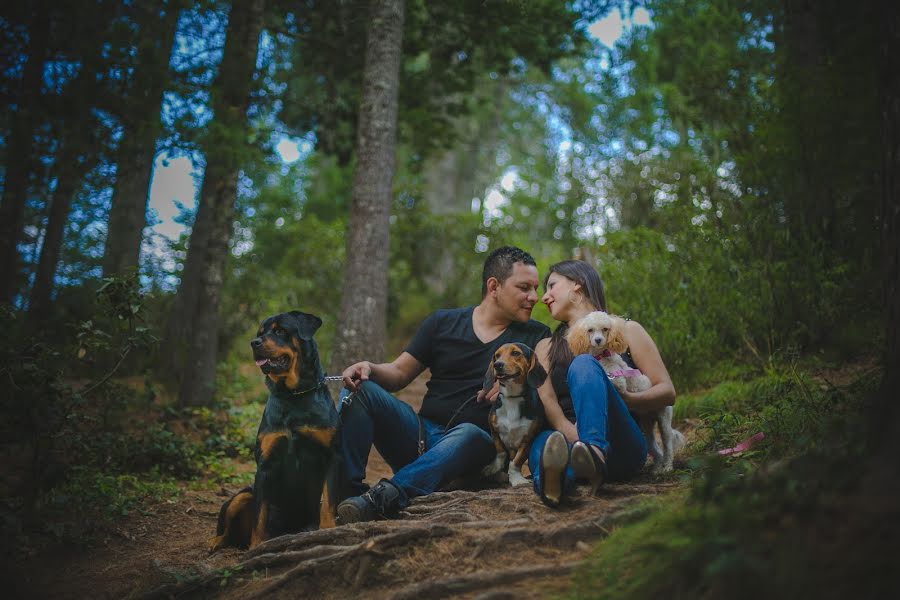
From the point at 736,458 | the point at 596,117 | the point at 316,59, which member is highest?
the point at 596,117

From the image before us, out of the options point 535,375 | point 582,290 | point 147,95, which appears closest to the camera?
point 535,375

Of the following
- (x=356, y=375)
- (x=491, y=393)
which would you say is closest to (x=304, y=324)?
(x=356, y=375)

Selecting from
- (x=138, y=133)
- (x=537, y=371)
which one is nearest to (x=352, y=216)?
(x=138, y=133)

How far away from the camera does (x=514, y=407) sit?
424 centimetres

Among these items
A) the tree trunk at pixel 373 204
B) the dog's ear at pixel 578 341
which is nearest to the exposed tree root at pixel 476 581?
the dog's ear at pixel 578 341

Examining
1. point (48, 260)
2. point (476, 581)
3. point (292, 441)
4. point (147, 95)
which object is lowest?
point (476, 581)

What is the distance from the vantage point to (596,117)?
25.3 m

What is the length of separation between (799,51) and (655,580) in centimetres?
843

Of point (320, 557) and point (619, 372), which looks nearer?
point (320, 557)

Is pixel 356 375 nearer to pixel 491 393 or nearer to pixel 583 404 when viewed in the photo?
pixel 491 393

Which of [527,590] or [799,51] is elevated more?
[799,51]

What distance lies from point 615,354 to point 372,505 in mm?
1820

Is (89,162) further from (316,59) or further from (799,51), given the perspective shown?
(799,51)

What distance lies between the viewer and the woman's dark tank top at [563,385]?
14.0ft
